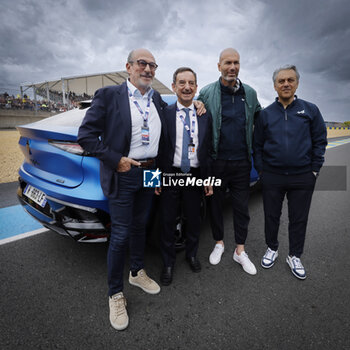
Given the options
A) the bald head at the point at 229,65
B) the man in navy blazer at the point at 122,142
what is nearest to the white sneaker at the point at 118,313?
the man in navy blazer at the point at 122,142

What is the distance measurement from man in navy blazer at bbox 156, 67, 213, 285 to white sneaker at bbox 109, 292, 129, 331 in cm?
46

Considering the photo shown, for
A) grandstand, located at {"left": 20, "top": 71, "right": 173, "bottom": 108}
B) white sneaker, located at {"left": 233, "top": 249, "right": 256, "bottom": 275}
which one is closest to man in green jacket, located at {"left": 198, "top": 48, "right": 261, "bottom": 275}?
white sneaker, located at {"left": 233, "top": 249, "right": 256, "bottom": 275}

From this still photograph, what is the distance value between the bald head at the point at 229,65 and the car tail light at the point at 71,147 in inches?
56.8

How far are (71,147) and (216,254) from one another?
1.76 metres

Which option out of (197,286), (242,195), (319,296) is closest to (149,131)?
(242,195)

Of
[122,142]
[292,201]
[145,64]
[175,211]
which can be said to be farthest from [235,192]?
[145,64]

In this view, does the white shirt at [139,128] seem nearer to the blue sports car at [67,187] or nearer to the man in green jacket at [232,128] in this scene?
the blue sports car at [67,187]

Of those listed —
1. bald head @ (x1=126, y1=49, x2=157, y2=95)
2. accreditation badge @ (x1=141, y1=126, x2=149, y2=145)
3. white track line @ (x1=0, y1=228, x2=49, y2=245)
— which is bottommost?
white track line @ (x1=0, y1=228, x2=49, y2=245)

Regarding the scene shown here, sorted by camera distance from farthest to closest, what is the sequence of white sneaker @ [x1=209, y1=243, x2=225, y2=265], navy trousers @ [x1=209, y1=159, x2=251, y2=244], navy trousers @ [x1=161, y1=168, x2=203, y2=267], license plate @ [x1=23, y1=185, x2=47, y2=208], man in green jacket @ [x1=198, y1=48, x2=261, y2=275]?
white sneaker @ [x1=209, y1=243, x2=225, y2=265]
navy trousers @ [x1=209, y1=159, x2=251, y2=244]
man in green jacket @ [x1=198, y1=48, x2=261, y2=275]
navy trousers @ [x1=161, y1=168, x2=203, y2=267]
license plate @ [x1=23, y1=185, x2=47, y2=208]

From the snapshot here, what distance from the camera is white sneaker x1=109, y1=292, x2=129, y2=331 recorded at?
156 centimetres

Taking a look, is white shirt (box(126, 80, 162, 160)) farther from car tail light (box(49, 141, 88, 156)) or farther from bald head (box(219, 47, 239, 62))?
bald head (box(219, 47, 239, 62))

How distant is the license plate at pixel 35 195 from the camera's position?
6.18 feet

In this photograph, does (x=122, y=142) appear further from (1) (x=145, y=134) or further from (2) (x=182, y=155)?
(2) (x=182, y=155)

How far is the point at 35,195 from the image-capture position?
6.45ft
